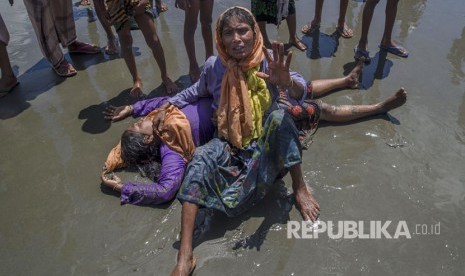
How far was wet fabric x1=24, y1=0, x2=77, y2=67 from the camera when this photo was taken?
3965 mm

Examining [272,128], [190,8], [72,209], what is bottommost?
[72,209]

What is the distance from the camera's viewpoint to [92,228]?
2.46 metres

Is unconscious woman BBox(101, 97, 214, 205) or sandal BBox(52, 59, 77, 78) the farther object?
sandal BBox(52, 59, 77, 78)

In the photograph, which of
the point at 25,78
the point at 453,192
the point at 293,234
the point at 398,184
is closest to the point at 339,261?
the point at 293,234

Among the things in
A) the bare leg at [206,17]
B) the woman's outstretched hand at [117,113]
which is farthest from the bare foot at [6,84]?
the bare leg at [206,17]

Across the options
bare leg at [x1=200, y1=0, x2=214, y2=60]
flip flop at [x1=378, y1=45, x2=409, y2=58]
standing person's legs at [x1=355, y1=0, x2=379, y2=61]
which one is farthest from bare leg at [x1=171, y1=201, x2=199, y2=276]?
flip flop at [x1=378, y1=45, x2=409, y2=58]

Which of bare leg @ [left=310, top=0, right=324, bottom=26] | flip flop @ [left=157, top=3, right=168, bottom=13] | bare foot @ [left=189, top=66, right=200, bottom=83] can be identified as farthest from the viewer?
flip flop @ [left=157, top=3, right=168, bottom=13]

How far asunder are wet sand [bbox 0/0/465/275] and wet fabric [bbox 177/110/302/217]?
176 mm

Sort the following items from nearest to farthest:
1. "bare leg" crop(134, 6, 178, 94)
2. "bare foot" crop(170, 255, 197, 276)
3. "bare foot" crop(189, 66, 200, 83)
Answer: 1. "bare foot" crop(170, 255, 197, 276)
2. "bare leg" crop(134, 6, 178, 94)
3. "bare foot" crop(189, 66, 200, 83)

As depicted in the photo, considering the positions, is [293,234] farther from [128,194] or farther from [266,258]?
[128,194]

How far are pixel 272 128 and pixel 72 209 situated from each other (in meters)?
1.55

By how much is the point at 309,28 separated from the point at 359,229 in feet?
10.3

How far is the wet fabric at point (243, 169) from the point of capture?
223 centimetres

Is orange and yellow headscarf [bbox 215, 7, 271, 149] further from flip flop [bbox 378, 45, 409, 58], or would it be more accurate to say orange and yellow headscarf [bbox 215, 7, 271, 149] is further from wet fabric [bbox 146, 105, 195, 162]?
flip flop [bbox 378, 45, 409, 58]
